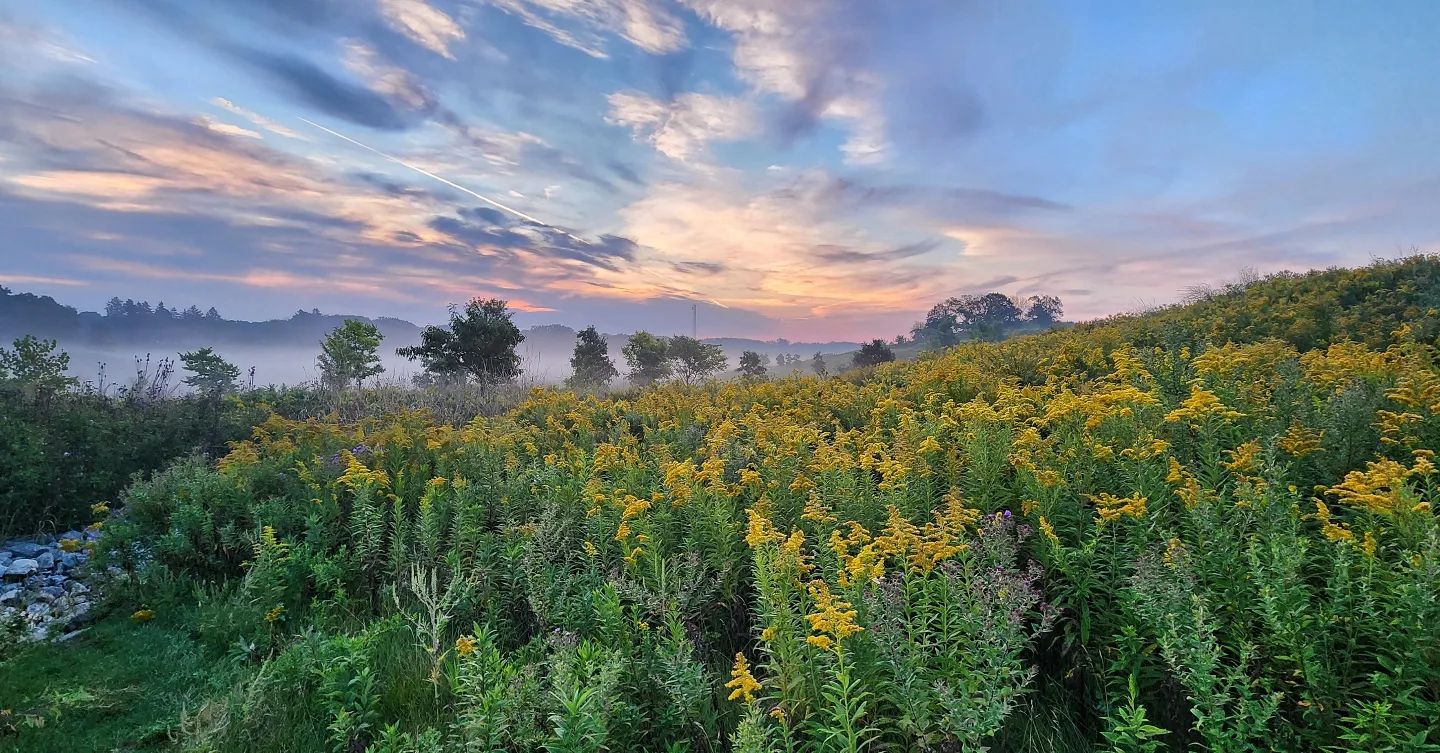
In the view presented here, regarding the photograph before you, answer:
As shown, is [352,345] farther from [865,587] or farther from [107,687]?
[865,587]

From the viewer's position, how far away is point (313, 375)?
17.3 m

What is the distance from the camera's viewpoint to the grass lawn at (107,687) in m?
3.61

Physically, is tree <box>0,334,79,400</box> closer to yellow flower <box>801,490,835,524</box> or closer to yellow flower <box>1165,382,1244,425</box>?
Result: yellow flower <box>801,490,835,524</box>

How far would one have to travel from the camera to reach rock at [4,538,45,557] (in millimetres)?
6805

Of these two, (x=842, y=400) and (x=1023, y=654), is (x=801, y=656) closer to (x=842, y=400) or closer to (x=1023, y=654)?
(x=1023, y=654)

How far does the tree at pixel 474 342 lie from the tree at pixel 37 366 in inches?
594

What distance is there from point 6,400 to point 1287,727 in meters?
13.7

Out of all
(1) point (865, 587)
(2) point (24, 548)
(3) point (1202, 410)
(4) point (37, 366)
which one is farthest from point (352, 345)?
(3) point (1202, 410)

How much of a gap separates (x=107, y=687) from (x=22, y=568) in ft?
11.5

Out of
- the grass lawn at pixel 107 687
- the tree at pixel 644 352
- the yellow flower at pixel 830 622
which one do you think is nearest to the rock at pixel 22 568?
the grass lawn at pixel 107 687

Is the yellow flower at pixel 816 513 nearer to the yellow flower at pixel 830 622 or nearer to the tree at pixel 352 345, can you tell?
the yellow flower at pixel 830 622

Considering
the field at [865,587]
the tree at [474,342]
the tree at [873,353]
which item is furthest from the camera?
the tree at [873,353]

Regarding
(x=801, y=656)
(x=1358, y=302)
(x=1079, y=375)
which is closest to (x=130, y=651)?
(x=801, y=656)

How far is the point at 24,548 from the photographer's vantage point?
6949 mm
